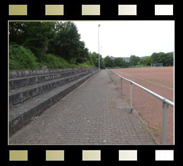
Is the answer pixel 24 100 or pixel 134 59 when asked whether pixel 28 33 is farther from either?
pixel 134 59

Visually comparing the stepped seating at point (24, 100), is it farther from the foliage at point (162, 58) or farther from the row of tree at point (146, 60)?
the foliage at point (162, 58)

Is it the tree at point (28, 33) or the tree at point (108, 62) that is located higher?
the tree at point (108, 62)

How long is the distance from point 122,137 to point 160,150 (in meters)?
1.10

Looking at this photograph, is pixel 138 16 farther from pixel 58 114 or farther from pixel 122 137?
pixel 58 114

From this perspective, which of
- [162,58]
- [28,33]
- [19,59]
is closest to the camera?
[19,59]

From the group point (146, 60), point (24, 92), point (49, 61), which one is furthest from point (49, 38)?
point (146, 60)

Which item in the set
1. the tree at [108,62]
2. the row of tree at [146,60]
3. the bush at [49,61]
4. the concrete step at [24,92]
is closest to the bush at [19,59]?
the concrete step at [24,92]

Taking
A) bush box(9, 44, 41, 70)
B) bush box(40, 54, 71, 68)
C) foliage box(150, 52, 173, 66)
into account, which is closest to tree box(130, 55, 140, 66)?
foliage box(150, 52, 173, 66)

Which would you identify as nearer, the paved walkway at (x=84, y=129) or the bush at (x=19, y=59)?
the paved walkway at (x=84, y=129)

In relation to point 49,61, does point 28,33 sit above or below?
above

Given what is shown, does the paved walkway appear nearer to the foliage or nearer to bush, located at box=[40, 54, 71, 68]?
bush, located at box=[40, 54, 71, 68]
